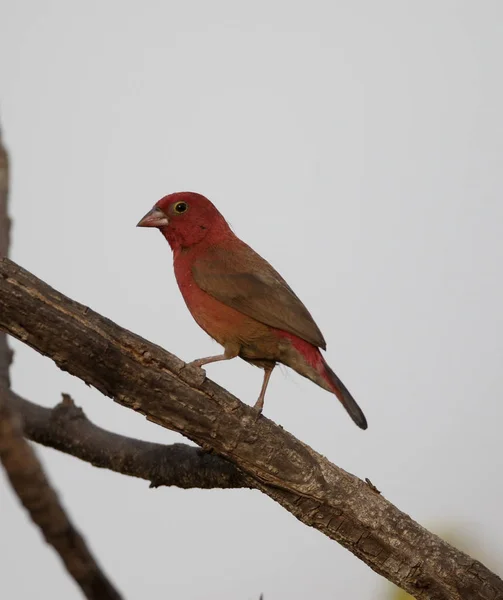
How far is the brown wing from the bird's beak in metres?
0.47

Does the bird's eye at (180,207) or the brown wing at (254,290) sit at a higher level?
the bird's eye at (180,207)

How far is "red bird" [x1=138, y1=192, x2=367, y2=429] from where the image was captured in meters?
4.55

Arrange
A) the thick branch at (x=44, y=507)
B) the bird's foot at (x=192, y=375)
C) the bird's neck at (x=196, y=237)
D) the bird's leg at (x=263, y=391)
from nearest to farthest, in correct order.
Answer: the thick branch at (x=44, y=507) → the bird's foot at (x=192, y=375) → the bird's leg at (x=263, y=391) → the bird's neck at (x=196, y=237)

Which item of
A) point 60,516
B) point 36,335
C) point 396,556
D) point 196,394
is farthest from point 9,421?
point 396,556

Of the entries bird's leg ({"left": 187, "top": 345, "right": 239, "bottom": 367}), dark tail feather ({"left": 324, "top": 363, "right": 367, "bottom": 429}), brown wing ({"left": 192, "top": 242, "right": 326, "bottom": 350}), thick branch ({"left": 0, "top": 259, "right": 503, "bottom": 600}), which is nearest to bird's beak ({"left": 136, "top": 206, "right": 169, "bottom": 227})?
brown wing ({"left": 192, "top": 242, "right": 326, "bottom": 350})

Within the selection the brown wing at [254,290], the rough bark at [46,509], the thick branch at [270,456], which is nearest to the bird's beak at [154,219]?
the brown wing at [254,290]

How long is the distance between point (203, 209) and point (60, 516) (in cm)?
399

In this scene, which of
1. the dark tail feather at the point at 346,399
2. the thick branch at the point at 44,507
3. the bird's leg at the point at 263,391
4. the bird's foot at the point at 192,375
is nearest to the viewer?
the thick branch at the point at 44,507

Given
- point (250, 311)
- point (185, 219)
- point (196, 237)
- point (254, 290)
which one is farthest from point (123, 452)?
point (185, 219)

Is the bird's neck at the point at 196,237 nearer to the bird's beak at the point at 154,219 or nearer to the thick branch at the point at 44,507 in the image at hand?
the bird's beak at the point at 154,219

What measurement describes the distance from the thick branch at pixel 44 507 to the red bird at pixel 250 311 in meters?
2.83

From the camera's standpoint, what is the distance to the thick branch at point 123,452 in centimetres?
428

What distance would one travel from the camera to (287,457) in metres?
3.77

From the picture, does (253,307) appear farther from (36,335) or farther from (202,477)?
(36,335)
